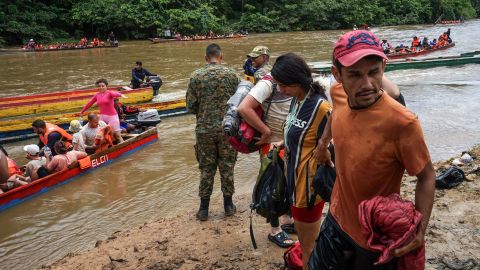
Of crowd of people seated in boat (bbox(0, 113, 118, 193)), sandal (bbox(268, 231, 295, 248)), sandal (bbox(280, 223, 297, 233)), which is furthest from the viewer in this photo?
crowd of people seated in boat (bbox(0, 113, 118, 193))

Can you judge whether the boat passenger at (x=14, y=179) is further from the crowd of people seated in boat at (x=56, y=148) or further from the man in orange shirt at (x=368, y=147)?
the man in orange shirt at (x=368, y=147)

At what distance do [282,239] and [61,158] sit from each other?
4.82m

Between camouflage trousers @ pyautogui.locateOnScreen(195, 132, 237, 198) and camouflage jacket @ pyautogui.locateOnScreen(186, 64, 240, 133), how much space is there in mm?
100

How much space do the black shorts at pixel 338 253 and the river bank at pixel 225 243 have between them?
1.61 meters

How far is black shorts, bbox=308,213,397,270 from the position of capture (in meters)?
2.02

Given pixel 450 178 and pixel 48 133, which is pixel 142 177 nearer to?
pixel 48 133

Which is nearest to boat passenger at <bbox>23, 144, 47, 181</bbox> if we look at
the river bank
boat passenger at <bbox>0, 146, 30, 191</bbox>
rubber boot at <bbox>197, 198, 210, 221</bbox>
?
boat passenger at <bbox>0, 146, 30, 191</bbox>

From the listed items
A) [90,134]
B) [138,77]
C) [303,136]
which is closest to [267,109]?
[303,136]

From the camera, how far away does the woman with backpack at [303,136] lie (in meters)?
2.78

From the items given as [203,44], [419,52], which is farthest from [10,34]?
[419,52]

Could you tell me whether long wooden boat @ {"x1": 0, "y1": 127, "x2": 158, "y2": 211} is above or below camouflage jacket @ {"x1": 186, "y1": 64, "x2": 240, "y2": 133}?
below

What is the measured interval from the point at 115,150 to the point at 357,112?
23.6 feet

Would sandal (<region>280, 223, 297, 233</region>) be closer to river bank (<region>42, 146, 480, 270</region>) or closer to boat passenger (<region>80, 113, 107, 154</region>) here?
river bank (<region>42, 146, 480, 270</region>)

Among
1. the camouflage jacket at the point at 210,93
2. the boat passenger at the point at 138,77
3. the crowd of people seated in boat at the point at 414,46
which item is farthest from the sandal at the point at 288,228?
the crowd of people seated in boat at the point at 414,46
